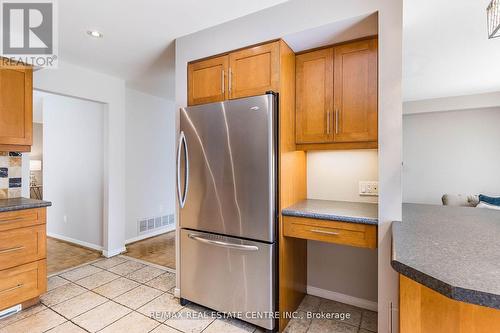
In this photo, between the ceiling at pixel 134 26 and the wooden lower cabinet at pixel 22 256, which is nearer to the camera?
the ceiling at pixel 134 26

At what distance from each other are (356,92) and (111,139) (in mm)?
3063

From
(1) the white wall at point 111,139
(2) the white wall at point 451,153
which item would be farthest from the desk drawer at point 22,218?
(2) the white wall at point 451,153

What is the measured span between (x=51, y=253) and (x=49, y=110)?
2269mm

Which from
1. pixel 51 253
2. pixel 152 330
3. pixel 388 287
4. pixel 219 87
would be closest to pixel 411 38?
pixel 219 87

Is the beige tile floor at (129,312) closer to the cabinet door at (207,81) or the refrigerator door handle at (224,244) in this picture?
the refrigerator door handle at (224,244)

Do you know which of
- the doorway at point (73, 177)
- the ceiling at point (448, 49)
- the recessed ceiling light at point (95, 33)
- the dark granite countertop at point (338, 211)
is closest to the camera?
the dark granite countertop at point (338, 211)

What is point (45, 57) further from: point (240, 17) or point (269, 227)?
point (269, 227)

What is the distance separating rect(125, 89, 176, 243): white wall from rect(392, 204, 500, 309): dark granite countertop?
3.75 meters

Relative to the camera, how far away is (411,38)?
2.42 metres

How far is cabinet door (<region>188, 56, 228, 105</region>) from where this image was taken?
2.08 m

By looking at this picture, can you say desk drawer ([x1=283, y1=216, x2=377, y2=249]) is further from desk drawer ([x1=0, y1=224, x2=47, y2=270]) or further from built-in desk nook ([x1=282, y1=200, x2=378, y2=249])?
desk drawer ([x1=0, y1=224, x2=47, y2=270])

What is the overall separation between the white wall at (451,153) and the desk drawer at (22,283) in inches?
219

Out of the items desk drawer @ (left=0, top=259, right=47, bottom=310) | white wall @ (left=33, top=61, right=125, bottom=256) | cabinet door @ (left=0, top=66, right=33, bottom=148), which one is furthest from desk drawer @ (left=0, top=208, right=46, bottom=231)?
white wall @ (left=33, top=61, right=125, bottom=256)

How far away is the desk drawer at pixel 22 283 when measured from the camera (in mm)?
1975
